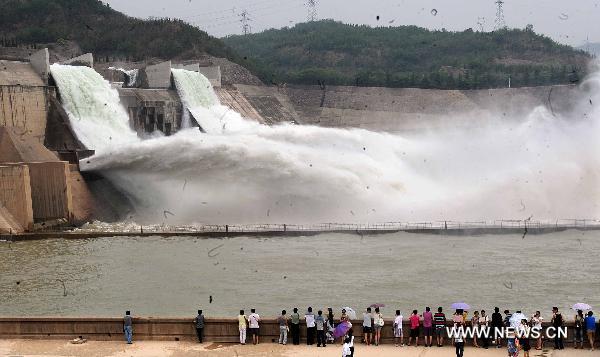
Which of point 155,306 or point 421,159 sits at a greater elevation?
point 421,159

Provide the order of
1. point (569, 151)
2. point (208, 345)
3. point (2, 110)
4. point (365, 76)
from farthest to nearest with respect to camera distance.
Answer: point (365, 76) → point (2, 110) → point (569, 151) → point (208, 345)

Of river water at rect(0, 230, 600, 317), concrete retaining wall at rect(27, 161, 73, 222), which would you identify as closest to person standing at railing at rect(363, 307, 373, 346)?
river water at rect(0, 230, 600, 317)

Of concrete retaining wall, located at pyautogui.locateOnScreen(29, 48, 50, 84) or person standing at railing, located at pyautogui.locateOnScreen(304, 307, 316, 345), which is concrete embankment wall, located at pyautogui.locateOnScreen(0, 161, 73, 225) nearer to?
concrete retaining wall, located at pyautogui.locateOnScreen(29, 48, 50, 84)

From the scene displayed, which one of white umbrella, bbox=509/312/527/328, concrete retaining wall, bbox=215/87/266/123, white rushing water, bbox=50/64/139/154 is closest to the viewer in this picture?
white umbrella, bbox=509/312/527/328

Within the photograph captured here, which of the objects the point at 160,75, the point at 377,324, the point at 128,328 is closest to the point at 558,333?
the point at 377,324

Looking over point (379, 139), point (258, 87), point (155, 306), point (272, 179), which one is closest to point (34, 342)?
point (155, 306)

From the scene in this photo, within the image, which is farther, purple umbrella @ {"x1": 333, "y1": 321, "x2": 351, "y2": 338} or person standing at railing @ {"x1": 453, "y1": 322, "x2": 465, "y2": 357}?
purple umbrella @ {"x1": 333, "y1": 321, "x2": 351, "y2": 338}

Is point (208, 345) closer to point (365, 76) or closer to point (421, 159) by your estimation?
point (421, 159)
